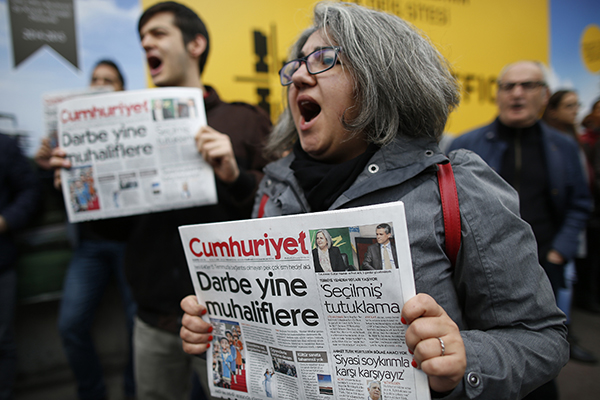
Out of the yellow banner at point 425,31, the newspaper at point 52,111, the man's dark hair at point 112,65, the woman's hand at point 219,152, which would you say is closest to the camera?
the woman's hand at point 219,152

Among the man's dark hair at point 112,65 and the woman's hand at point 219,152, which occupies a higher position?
the man's dark hair at point 112,65

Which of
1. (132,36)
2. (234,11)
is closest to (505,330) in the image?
(234,11)

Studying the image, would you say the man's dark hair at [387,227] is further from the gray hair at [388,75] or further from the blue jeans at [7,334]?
the blue jeans at [7,334]

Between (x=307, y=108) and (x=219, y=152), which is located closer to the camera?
(x=307, y=108)

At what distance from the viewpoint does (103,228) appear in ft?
5.42

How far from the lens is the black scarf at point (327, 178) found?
97cm

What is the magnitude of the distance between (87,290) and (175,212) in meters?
1.30

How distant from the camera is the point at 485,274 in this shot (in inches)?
32.4

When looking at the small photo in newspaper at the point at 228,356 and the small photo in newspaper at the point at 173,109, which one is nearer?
the small photo in newspaper at the point at 228,356

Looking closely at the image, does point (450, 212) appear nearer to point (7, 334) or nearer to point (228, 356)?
point (228, 356)

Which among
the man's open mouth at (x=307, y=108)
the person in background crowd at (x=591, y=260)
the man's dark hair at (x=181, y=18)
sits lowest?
the person in background crowd at (x=591, y=260)

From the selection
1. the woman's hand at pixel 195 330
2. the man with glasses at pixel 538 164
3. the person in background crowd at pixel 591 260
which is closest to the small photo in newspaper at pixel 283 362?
the woman's hand at pixel 195 330

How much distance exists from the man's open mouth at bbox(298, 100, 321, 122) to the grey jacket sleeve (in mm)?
451

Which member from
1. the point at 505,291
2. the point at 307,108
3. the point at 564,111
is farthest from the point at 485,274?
the point at 564,111
